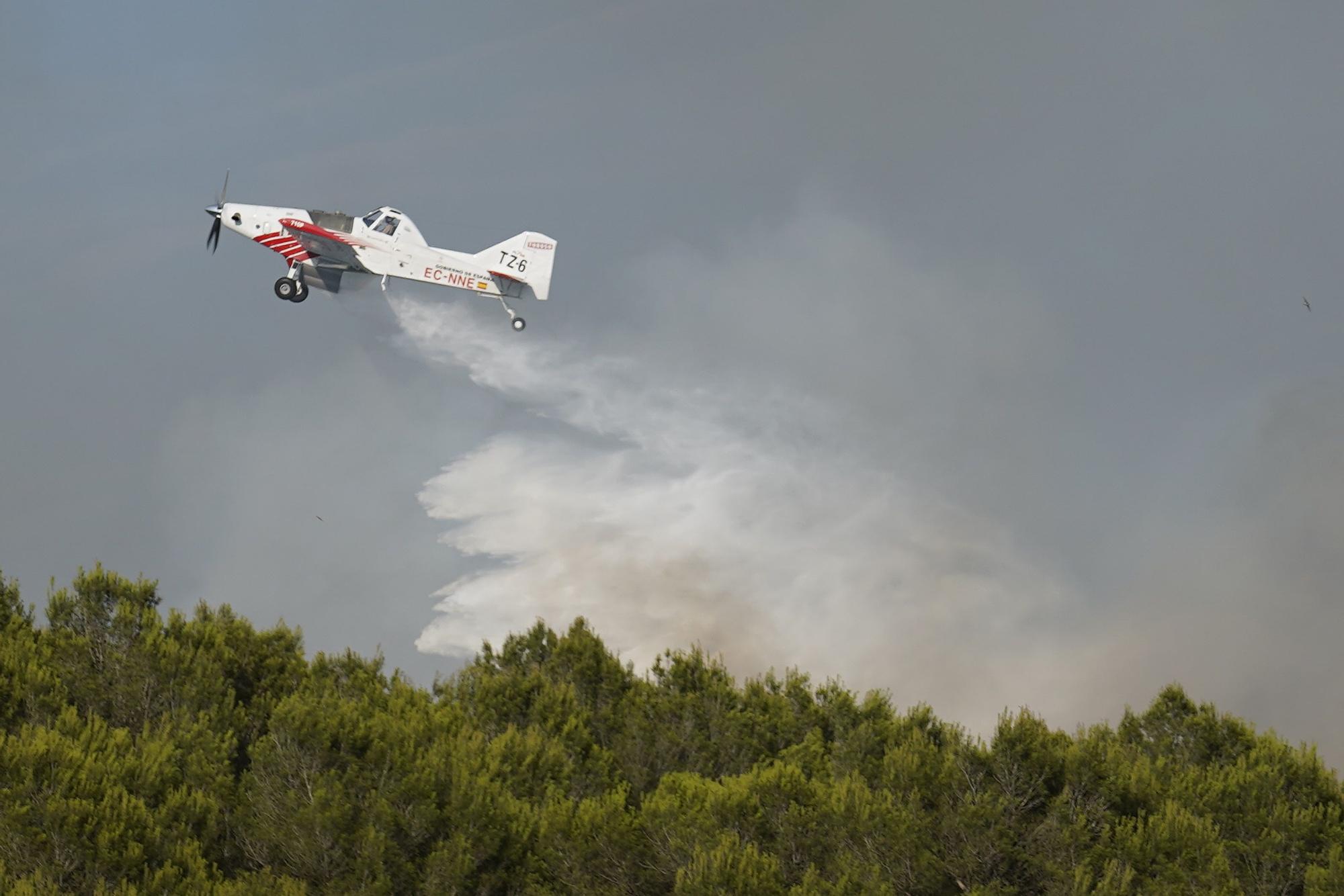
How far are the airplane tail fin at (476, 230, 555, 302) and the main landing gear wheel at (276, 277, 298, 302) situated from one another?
669cm

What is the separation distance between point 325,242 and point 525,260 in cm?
725

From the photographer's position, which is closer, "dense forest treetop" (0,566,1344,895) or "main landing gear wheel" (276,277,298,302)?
"dense forest treetop" (0,566,1344,895)

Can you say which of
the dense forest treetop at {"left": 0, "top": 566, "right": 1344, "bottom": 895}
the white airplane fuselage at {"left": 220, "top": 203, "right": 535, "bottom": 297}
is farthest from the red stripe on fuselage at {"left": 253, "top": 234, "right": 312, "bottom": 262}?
the dense forest treetop at {"left": 0, "top": 566, "right": 1344, "bottom": 895}

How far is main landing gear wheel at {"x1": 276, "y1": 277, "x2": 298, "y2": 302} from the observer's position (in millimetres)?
54156

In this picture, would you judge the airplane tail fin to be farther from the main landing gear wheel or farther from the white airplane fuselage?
the main landing gear wheel

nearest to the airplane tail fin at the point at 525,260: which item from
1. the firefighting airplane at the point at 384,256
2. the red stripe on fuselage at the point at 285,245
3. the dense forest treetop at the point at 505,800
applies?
the firefighting airplane at the point at 384,256

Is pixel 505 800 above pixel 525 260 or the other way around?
Result: the other way around

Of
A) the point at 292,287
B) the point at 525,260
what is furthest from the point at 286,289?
the point at 525,260

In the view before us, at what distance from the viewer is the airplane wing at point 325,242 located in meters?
54.7

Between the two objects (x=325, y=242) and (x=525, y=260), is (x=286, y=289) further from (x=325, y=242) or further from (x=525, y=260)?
(x=525, y=260)

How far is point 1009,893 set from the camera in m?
33.3

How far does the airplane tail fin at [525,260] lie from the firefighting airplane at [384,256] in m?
0.02

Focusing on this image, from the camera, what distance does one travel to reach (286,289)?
5428cm

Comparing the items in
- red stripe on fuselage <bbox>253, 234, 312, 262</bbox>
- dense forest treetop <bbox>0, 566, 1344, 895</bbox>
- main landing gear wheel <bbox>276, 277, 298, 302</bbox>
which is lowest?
dense forest treetop <bbox>0, 566, 1344, 895</bbox>
